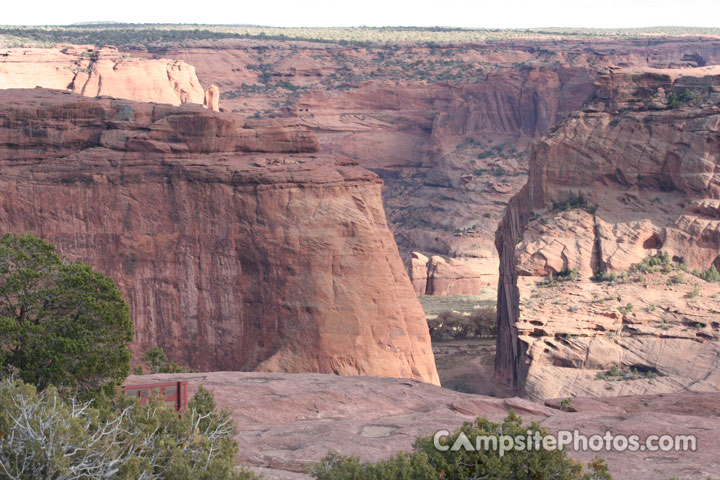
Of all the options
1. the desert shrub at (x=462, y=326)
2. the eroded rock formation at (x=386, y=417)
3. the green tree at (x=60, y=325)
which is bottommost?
the desert shrub at (x=462, y=326)

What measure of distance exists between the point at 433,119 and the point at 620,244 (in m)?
56.8

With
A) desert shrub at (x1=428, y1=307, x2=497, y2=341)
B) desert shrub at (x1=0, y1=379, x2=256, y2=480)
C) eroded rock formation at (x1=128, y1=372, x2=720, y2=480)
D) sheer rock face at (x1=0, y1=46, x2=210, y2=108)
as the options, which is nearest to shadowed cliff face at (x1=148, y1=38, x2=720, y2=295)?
desert shrub at (x1=428, y1=307, x2=497, y2=341)

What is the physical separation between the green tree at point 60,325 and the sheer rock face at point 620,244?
17.9m

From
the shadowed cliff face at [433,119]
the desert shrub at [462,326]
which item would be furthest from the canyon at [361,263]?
the shadowed cliff face at [433,119]

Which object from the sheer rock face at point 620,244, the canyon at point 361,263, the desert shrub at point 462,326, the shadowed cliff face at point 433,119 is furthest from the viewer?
the shadowed cliff face at point 433,119

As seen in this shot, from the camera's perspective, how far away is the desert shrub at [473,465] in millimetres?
13500

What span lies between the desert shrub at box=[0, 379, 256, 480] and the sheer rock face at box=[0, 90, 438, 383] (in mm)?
14981

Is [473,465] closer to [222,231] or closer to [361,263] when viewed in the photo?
[361,263]

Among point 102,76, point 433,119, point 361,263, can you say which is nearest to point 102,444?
point 361,263

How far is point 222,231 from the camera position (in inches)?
1251

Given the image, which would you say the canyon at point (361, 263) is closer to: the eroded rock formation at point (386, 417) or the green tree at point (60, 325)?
the eroded rock formation at point (386, 417)

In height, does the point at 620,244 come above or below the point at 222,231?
below

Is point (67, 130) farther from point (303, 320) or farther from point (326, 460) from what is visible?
point (326, 460)

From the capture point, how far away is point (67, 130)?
33656mm
